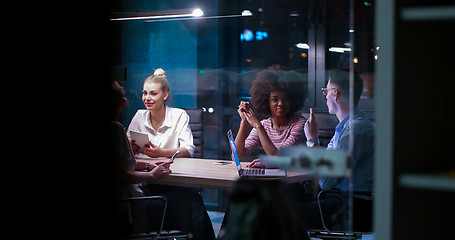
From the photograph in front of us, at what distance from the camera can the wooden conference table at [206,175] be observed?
305cm

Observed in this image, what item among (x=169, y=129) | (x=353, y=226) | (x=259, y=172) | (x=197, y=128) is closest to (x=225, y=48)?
(x=197, y=128)

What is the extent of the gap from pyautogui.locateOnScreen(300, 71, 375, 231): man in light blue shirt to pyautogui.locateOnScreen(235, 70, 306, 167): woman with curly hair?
523 millimetres

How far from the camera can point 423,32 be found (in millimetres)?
1653

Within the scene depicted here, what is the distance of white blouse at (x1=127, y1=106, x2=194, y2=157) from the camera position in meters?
4.02

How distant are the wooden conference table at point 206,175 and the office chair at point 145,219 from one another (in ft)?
0.62

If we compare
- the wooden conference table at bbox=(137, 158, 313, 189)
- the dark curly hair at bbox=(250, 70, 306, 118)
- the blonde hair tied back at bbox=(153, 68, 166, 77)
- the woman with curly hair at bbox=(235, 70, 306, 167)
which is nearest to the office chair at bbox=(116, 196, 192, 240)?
the wooden conference table at bbox=(137, 158, 313, 189)

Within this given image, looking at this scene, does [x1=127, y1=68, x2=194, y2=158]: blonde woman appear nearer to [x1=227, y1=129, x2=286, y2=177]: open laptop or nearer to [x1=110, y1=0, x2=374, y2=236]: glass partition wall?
[x1=110, y1=0, x2=374, y2=236]: glass partition wall

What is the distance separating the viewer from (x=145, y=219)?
303 cm

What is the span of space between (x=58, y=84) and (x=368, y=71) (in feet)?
4.29

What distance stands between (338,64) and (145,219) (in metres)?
1.85

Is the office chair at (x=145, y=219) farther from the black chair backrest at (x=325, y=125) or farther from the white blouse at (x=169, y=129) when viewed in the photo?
the black chair backrest at (x=325, y=125)

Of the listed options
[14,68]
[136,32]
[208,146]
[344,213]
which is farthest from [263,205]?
[208,146]

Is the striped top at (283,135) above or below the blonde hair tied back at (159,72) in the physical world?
below

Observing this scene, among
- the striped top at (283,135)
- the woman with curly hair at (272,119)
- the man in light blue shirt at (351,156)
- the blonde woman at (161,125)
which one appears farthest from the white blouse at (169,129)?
the man in light blue shirt at (351,156)
